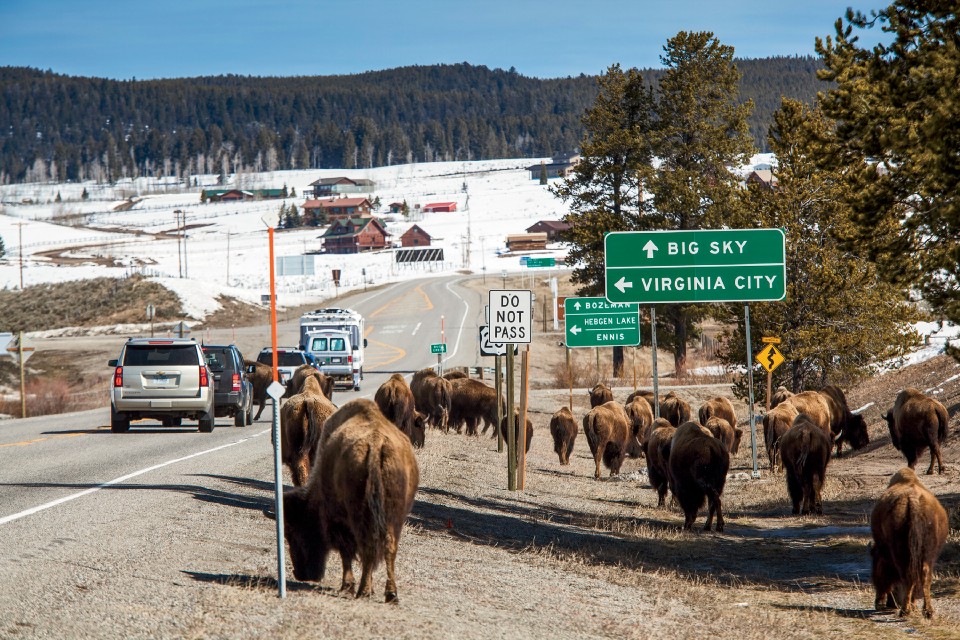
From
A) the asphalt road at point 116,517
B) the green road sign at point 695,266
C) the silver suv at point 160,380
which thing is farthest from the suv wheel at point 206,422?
the green road sign at point 695,266

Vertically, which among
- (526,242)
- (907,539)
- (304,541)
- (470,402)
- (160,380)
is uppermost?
(526,242)

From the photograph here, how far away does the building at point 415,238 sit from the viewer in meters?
154

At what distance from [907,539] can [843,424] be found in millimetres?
17692

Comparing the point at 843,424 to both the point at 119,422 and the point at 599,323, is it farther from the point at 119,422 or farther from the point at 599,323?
the point at 119,422

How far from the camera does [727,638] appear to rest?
9102 mm

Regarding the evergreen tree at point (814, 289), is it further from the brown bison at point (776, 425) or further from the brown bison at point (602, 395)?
the brown bison at point (776, 425)

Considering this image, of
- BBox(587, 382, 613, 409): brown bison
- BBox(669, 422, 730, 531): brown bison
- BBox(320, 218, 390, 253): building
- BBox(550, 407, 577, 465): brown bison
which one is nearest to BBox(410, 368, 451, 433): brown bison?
BBox(550, 407, 577, 465): brown bison

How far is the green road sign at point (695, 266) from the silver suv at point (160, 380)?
8.91 m

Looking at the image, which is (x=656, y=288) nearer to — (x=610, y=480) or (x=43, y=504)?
(x=610, y=480)

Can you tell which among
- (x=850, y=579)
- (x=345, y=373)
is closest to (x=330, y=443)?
(x=850, y=579)

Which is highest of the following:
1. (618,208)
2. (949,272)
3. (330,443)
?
(618,208)

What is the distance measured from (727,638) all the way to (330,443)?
3714 mm

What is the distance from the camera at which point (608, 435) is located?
22.6m

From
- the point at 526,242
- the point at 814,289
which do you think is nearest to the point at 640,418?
the point at 814,289
